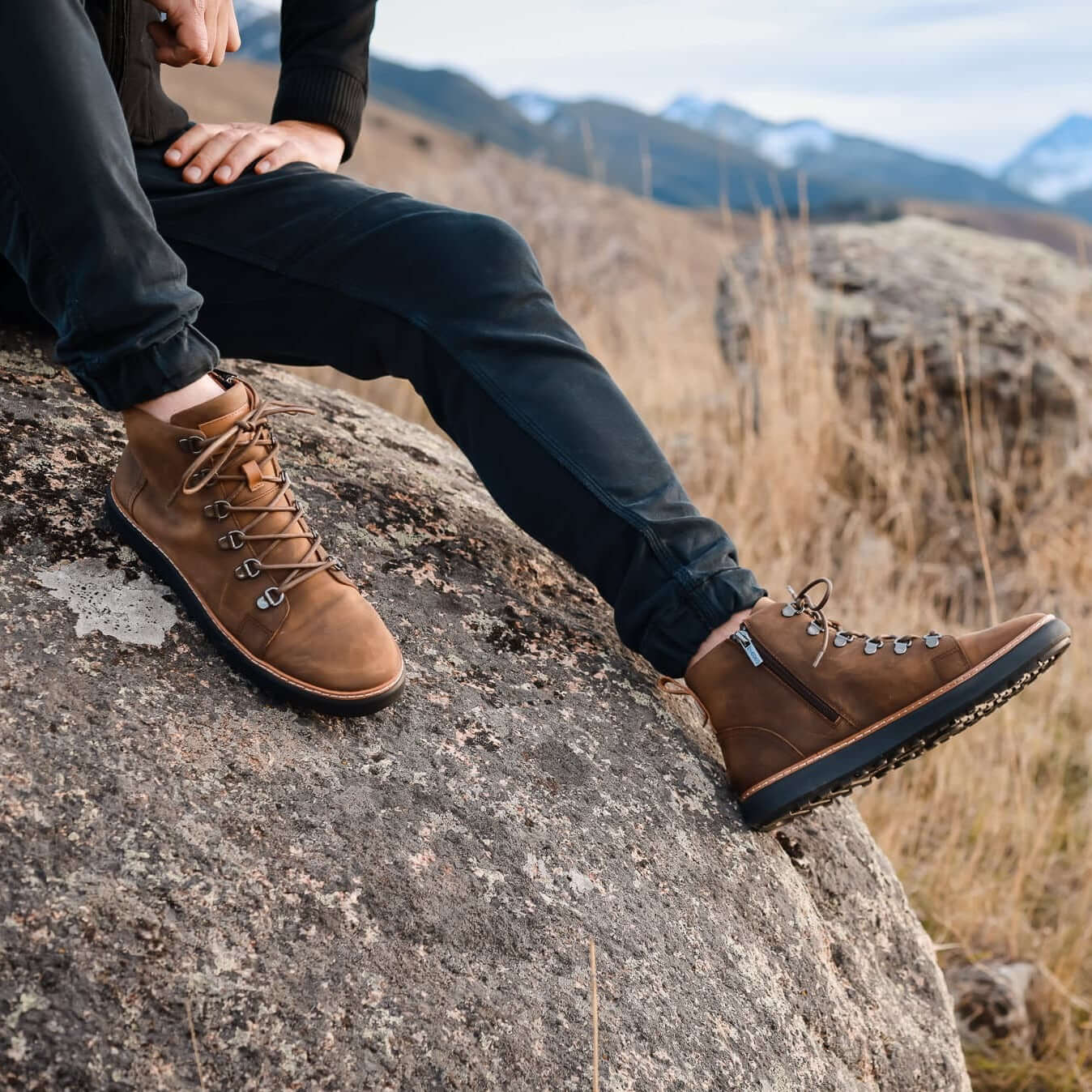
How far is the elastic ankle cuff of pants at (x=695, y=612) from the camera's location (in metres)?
1.35

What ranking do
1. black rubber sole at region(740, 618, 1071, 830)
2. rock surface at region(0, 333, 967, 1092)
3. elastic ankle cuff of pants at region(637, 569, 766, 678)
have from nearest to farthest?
rock surface at region(0, 333, 967, 1092) → black rubber sole at region(740, 618, 1071, 830) → elastic ankle cuff of pants at region(637, 569, 766, 678)

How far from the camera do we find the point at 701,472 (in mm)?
3627

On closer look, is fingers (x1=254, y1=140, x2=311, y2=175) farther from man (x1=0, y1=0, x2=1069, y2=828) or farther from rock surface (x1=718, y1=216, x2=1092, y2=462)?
rock surface (x1=718, y1=216, x2=1092, y2=462)

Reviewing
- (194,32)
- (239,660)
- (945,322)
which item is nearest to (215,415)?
(239,660)

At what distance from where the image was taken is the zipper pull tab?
133 cm

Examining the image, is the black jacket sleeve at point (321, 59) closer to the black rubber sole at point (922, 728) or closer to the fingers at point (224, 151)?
the fingers at point (224, 151)

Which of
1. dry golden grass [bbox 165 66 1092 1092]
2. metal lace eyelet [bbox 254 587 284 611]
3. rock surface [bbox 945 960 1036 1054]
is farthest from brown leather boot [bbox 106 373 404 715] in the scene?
rock surface [bbox 945 960 1036 1054]

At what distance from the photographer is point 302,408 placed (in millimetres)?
1448

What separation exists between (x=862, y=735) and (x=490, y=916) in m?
0.52

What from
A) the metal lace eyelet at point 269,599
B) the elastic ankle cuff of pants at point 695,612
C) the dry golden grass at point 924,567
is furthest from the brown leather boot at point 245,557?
the dry golden grass at point 924,567

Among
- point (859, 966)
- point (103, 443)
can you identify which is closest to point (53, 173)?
point (103, 443)

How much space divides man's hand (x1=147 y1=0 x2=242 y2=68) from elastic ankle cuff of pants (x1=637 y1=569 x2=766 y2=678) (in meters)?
1.04

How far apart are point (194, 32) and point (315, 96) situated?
0.33 m

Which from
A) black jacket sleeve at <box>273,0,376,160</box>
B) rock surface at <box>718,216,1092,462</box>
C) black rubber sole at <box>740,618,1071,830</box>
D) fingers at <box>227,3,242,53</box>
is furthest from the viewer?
rock surface at <box>718,216,1092,462</box>
